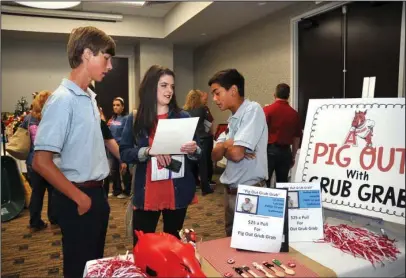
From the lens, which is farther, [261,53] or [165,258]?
[261,53]

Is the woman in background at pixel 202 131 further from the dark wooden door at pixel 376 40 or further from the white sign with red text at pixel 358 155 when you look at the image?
the white sign with red text at pixel 358 155

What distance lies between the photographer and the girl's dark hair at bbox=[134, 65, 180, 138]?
1.28 m

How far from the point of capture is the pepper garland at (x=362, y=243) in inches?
33.5

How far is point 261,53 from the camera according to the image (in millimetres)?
4168

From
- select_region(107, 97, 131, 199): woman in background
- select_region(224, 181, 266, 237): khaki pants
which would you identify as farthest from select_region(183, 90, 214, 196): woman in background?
select_region(224, 181, 266, 237): khaki pants

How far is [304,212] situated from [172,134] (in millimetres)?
512

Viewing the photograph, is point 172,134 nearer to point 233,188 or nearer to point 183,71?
point 233,188

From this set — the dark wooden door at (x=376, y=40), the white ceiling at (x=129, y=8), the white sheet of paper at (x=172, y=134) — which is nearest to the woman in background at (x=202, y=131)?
the white ceiling at (x=129, y=8)

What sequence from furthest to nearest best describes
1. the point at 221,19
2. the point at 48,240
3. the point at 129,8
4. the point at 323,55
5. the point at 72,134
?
the point at 129,8 → the point at 221,19 → the point at 48,240 → the point at 323,55 → the point at 72,134

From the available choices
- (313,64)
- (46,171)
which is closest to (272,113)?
(313,64)

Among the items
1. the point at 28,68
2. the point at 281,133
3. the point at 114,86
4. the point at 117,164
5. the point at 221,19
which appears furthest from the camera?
the point at 114,86

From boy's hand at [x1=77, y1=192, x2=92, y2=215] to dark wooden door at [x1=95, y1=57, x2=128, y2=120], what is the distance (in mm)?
5401

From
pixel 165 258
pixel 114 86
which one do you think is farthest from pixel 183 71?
pixel 165 258

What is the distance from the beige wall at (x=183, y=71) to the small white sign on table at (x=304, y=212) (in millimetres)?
5559
